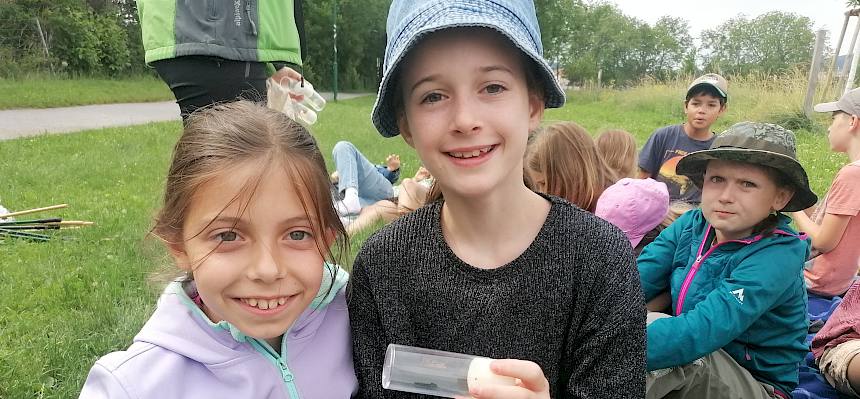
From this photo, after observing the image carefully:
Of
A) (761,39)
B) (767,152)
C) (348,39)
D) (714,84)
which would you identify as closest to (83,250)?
(767,152)

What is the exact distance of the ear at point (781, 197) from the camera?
2404 millimetres

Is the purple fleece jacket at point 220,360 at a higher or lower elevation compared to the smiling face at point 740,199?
lower

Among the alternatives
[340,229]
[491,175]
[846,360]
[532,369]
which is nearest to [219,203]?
[340,229]

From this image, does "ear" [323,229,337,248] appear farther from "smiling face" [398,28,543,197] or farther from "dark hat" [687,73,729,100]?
"dark hat" [687,73,729,100]

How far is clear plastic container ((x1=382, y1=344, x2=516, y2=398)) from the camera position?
1.30m

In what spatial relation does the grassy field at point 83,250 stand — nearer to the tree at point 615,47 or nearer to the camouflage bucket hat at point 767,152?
the camouflage bucket hat at point 767,152

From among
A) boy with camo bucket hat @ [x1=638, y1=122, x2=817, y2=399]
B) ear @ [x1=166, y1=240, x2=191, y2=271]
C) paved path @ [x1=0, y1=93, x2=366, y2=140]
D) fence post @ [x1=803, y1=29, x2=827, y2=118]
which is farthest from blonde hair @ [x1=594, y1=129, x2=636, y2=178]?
fence post @ [x1=803, y1=29, x2=827, y2=118]

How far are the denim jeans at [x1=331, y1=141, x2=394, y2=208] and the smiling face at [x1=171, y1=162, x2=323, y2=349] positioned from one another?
12.4ft

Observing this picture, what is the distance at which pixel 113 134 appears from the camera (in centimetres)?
934

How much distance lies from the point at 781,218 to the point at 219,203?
6.89 feet

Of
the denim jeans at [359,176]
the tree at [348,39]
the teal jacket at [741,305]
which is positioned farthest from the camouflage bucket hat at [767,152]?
the tree at [348,39]

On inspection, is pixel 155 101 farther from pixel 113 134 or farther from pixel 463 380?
pixel 463 380

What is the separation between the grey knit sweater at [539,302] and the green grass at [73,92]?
1263 centimetres

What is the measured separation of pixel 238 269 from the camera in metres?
1.47
